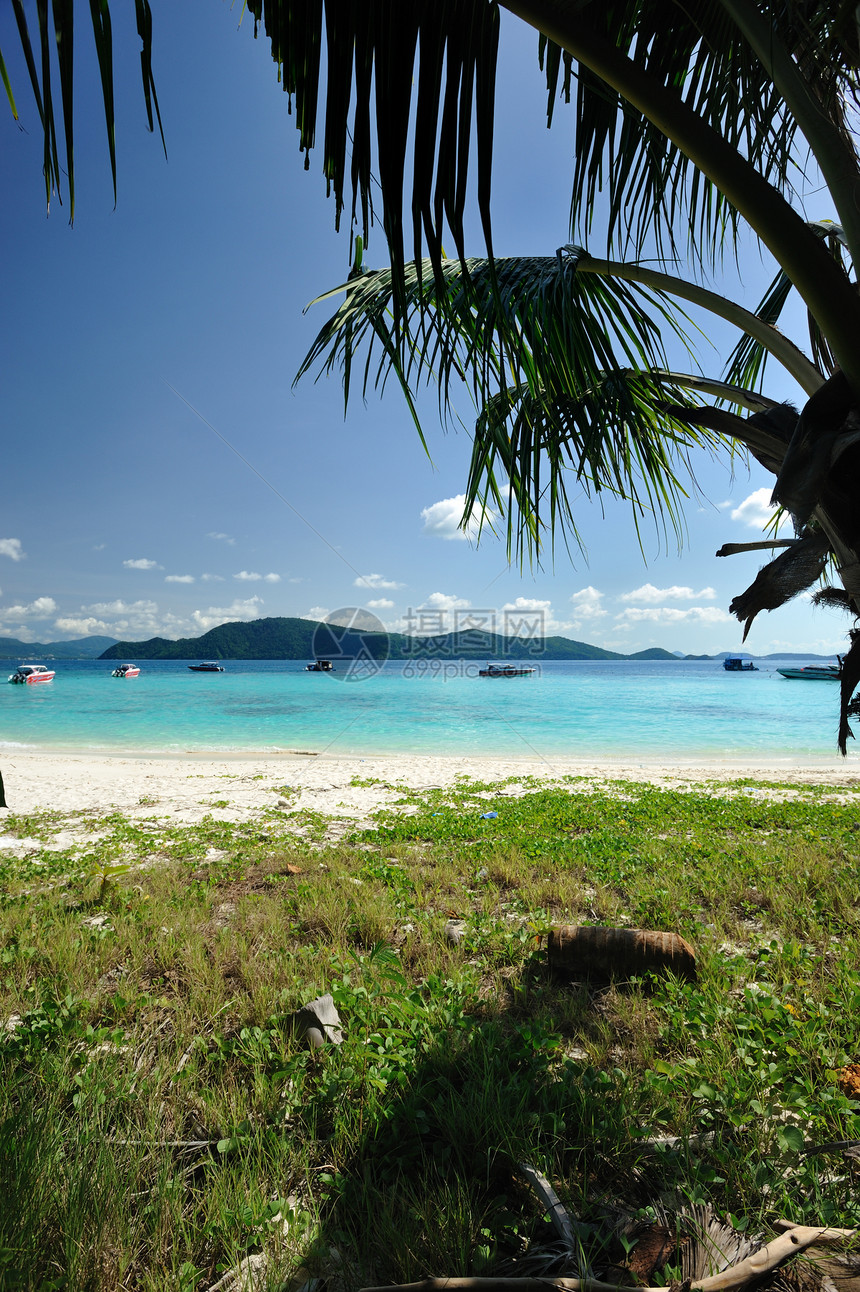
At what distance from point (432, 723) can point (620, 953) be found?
28.8 meters

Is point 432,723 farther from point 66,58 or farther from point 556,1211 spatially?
point 66,58

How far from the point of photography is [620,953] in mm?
3145

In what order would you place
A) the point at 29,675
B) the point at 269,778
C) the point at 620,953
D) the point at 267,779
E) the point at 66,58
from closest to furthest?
the point at 66,58, the point at 620,953, the point at 267,779, the point at 269,778, the point at 29,675

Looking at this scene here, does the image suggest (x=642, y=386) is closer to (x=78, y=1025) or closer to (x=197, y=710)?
(x=78, y=1025)

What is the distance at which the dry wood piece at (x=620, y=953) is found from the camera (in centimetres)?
310

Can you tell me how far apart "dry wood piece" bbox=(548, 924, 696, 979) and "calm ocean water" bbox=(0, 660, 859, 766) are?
17172 millimetres

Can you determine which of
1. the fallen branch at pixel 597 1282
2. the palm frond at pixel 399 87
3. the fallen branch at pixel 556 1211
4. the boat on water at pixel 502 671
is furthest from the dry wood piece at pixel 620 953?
the boat on water at pixel 502 671

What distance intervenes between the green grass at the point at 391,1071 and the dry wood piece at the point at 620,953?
0.13m

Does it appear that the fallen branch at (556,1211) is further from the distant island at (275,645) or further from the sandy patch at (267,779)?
the distant island at (275,645)

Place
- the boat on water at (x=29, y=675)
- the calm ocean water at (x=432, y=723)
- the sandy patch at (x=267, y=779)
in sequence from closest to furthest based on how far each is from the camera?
the sandy patch at (x=267, y=779) → the calm ocean water at (x=432, y=723) → the boat on water at (x=29, y=675)

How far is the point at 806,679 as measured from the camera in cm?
7062

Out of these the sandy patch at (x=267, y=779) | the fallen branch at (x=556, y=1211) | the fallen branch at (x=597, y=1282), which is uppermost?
the fallen branch at (x=597, y=1282)

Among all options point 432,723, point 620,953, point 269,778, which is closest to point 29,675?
point 432,723

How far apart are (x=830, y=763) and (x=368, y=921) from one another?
67.0ft
